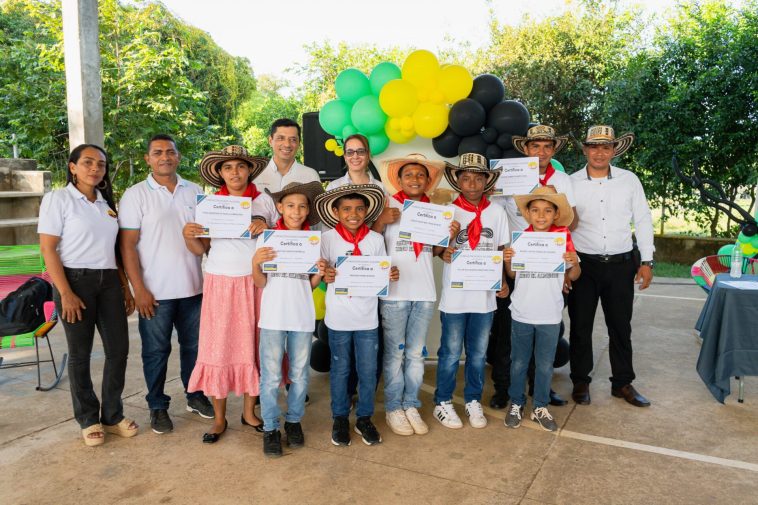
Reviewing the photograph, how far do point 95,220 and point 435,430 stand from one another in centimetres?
242

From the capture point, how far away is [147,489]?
2945 mm

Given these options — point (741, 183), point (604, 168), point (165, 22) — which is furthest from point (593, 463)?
point (165, 22)

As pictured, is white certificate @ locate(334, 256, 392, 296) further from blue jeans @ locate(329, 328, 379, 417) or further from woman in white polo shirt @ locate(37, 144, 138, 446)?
woman in white polo shirt @ locate(37, 144, 138, 446)

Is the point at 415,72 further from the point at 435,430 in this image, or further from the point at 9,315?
the point at 9,315

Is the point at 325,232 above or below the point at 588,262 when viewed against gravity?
above

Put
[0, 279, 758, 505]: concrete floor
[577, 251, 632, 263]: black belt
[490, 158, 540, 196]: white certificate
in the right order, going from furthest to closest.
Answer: [577, 251, 632, 263]: black belt < [490, 158, 540, 196]: white certificate < [0, 279, 758, 505]: concrete floor

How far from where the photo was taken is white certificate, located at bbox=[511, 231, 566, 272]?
345 centimetres

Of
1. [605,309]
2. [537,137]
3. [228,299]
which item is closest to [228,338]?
[228,299]

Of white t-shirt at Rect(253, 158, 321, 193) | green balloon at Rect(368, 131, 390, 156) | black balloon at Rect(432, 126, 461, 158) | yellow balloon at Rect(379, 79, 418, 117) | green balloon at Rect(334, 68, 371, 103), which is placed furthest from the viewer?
green balloon at Rect(334, 68, 371, 103)

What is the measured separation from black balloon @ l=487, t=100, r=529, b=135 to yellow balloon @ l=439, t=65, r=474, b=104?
0.95 ft

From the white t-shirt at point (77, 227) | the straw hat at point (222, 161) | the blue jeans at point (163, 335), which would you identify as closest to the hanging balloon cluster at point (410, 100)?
the straw hat at point (222, 161)

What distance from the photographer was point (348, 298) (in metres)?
3.35

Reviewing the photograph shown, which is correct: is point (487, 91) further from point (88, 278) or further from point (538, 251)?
point (88, 278)

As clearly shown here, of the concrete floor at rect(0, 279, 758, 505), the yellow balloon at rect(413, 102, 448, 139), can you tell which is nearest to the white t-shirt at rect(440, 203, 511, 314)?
the concrete floor at rect(0, 279, 758, 505)
